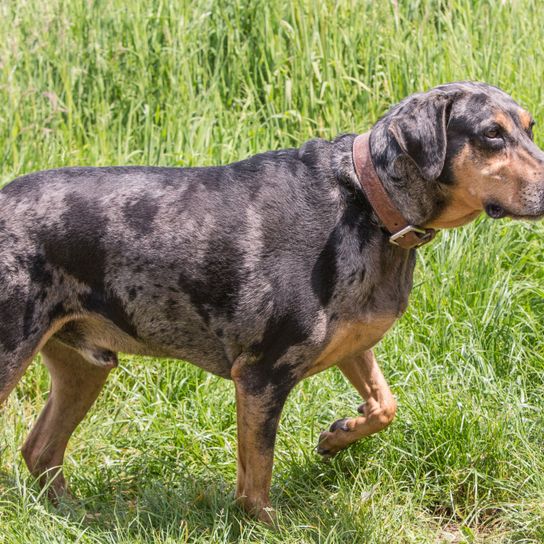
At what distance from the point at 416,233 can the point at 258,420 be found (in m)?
1.03

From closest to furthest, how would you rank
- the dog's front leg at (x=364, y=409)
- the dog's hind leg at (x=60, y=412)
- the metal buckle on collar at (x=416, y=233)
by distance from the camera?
the metal buckle on collar at (x=416, y=233) < the dog's front leg at (x=364, y=409) < the dog's hind leg at (x=60, y=412)

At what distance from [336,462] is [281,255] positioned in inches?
43.5

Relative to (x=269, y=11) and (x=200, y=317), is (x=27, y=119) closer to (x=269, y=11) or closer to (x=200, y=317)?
(x=269, y=11)

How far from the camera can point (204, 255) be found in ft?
13.7

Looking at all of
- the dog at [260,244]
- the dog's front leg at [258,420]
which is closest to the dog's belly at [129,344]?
the dog at [260,244]

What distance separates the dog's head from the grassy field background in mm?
1043

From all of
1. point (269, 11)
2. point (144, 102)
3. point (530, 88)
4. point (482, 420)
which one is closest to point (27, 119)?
point (144, 102)

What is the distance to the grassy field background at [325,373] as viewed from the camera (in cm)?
432

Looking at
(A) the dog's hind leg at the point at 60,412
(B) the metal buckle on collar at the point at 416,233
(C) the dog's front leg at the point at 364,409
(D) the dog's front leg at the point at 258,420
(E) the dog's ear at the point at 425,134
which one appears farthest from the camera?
(A) the dog's hind leg at the point at 60,412

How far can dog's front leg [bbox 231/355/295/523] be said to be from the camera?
13.7 ft

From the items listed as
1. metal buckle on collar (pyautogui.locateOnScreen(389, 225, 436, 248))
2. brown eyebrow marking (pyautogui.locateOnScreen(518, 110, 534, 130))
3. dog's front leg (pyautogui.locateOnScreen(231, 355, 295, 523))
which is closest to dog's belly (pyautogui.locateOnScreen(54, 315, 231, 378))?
dog's front leg (pyautogui.locateOnScreen(231, 355, 295, 523))

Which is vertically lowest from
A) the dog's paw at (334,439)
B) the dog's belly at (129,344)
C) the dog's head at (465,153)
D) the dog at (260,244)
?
the dog's paw at (334,439)

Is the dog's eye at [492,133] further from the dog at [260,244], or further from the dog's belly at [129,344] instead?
the dog's belly at [129,344]

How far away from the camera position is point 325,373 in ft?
17.0
